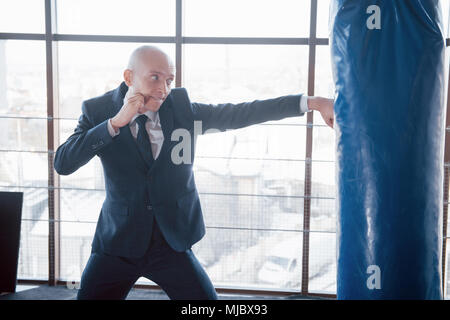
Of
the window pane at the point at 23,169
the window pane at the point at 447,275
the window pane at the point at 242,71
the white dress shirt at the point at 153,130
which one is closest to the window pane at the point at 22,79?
the window pane at the point at 23,169

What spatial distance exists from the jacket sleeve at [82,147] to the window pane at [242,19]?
1.50m

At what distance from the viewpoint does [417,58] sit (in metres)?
1.27

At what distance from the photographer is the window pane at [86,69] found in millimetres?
2959

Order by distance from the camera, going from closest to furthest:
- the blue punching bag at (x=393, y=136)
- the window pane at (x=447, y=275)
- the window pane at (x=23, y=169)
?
the blue punching bag at (x=393, y=136) → the window pane at (x=447, y=275) → the window pane at (x=23, y=169)

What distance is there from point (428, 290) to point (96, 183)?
230 cm

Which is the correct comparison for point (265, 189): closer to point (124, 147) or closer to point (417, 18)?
point (124, 147)

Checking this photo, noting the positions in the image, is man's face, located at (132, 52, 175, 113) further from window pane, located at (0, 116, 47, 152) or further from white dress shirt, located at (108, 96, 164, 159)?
window pane, located at (0, 116, 47, 152)

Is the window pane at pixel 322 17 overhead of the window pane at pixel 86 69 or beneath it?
overhead

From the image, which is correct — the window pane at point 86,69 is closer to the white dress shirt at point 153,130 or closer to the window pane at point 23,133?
the window pane at point 23,133

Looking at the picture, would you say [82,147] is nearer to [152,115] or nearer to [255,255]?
[152,115]

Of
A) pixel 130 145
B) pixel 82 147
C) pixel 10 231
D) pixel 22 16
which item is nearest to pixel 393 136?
pixel 130 145

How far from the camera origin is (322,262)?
9.66 feet

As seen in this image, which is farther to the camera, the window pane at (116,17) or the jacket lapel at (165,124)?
the window pane at (116,17)

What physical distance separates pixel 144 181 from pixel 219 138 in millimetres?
1230
